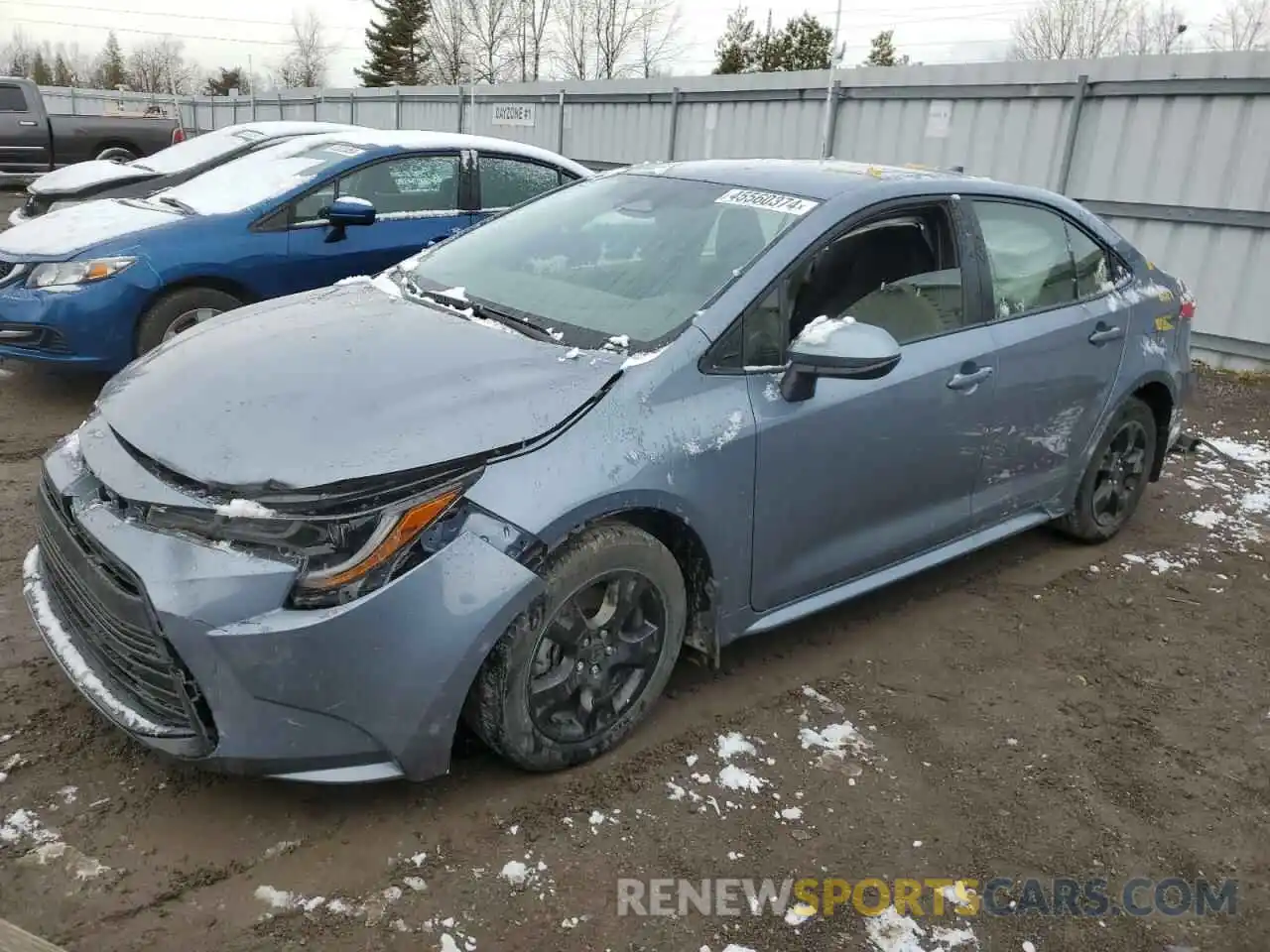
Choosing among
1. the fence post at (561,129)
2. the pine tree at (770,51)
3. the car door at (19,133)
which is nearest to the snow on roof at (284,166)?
the fence post at (561,129)

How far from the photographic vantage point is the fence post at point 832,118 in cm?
1008

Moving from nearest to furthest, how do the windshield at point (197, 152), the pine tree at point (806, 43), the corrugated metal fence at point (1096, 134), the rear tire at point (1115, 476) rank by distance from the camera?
the rear tire at point (1115, 476) → the corrugated metal fence at point (1096, 134) → the windshield at point (197, 152) → the pine tree at point (806, 43)

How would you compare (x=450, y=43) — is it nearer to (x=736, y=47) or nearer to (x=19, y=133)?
(x=736, y=47)

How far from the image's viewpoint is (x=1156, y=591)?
4.27 m

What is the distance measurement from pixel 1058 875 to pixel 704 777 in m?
0.93

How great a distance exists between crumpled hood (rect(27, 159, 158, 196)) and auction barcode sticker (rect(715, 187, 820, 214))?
6.00 metres

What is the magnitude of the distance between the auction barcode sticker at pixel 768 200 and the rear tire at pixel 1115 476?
6.32 feet

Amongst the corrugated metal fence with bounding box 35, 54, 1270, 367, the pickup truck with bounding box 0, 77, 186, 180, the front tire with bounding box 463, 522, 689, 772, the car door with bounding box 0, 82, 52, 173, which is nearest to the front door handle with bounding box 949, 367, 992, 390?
the front tire with bounding box 463, 522, 689, 772

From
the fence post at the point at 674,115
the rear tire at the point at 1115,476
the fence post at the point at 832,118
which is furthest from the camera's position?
the fence post at the point at 674,115

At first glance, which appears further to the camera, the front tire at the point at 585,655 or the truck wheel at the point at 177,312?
the truck wheel at the point at 177,312

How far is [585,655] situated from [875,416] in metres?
1.23

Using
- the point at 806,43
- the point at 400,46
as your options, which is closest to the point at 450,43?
the point at 400,46

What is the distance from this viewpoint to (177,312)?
17.6ft

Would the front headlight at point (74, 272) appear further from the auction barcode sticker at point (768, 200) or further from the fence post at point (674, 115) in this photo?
the fence post at point (674, 115)
